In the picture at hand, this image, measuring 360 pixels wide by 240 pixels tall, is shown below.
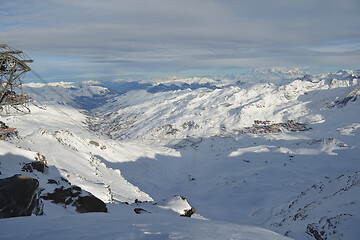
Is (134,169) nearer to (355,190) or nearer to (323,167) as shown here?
(323,167)

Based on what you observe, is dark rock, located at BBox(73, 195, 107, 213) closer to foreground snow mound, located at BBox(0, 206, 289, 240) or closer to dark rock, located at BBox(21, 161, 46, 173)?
foreground snow mound, located at BBox(0, 206, 289, 240)

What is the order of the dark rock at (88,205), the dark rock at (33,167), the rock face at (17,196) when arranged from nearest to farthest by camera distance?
1. the rock face at (17,196)
2. the dark rock at (88,205)
3. the dark rock at (33,167)

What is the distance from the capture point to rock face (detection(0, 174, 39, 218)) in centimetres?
1227

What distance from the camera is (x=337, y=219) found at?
2081cm

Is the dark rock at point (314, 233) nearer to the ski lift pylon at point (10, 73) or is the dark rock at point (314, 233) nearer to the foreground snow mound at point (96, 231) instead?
the foreground snow mound at point (96, 231)

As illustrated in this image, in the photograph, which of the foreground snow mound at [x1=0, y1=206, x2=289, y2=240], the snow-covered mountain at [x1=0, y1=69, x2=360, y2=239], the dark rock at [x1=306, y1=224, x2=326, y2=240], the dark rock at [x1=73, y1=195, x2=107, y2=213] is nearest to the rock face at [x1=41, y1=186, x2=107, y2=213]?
the dark rock at [x1=73, y1=195, x2=107, y2=213]

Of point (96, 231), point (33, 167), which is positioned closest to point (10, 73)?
point (33, 167)

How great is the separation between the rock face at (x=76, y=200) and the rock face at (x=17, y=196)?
5.73 meters

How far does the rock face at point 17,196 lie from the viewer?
40.2ft

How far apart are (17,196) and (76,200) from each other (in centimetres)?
753

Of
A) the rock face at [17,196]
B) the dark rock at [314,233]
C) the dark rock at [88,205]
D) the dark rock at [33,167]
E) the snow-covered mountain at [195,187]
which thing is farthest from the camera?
the dark rock at [33,167]

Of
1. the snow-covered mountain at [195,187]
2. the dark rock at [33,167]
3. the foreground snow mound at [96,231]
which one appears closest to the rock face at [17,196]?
the snow-covered mountain at [195,187]

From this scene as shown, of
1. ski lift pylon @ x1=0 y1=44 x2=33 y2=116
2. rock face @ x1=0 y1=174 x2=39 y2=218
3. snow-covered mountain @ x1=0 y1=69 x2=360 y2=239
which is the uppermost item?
ski lift pylon @ x1=0 y1=44 x2=33 y2=116

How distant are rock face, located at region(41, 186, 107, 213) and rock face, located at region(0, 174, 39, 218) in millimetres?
5727
